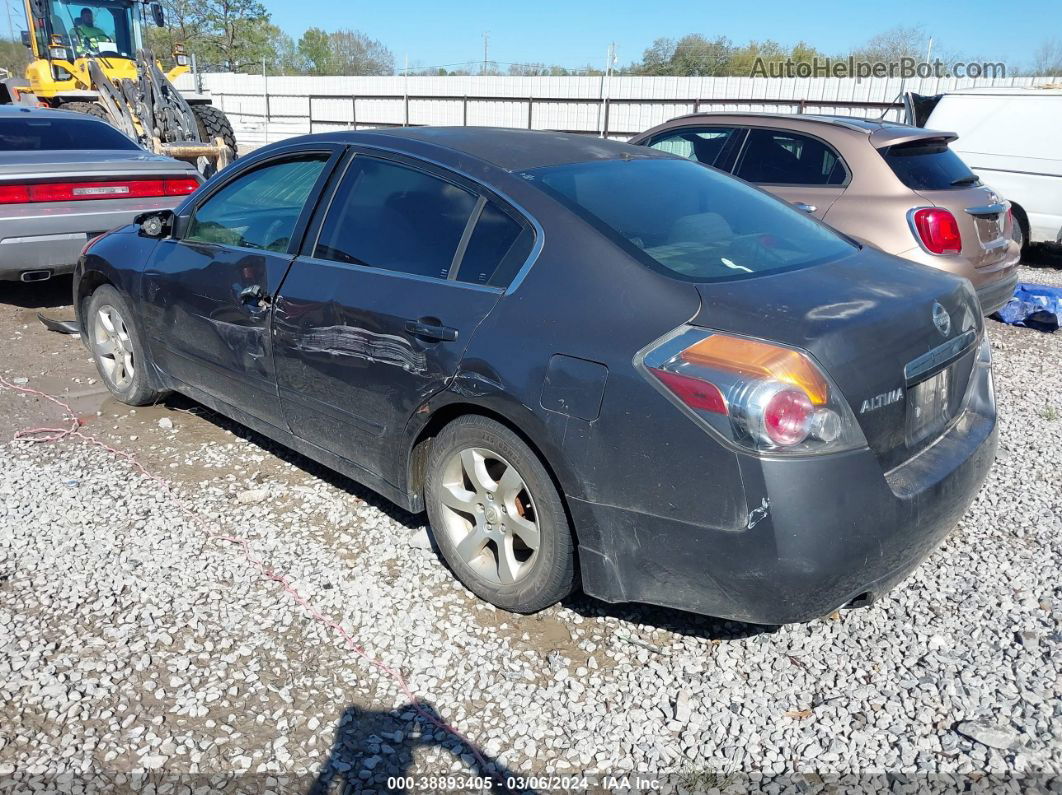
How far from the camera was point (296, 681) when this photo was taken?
275 centimetres

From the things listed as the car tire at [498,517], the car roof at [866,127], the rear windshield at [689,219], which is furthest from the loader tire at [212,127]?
the car tire at [498,517]

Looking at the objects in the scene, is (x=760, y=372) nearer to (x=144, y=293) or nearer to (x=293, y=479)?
(x=293, y=479)

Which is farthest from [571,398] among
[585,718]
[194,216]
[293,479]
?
[194,216]

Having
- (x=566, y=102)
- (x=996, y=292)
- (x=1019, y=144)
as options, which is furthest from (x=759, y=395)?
(x=566, y=102)

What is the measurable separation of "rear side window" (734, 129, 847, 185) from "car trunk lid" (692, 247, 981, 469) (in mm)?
3530

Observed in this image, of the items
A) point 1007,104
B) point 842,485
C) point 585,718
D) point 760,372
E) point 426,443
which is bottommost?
point 585,718

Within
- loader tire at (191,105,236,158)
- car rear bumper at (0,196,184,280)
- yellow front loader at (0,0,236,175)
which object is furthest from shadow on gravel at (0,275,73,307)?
loader tire at (191,105,236,158)

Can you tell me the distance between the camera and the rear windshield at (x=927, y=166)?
598 centimetres

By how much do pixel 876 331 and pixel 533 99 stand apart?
22453 millimetres

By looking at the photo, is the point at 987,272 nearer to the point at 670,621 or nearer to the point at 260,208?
the point at 670,621

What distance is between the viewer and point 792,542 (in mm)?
2344

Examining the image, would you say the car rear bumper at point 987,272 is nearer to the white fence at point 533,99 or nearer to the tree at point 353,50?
the white fence at point 533,99

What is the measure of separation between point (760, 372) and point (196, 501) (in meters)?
2.79

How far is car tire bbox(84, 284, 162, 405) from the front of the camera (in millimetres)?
4828
